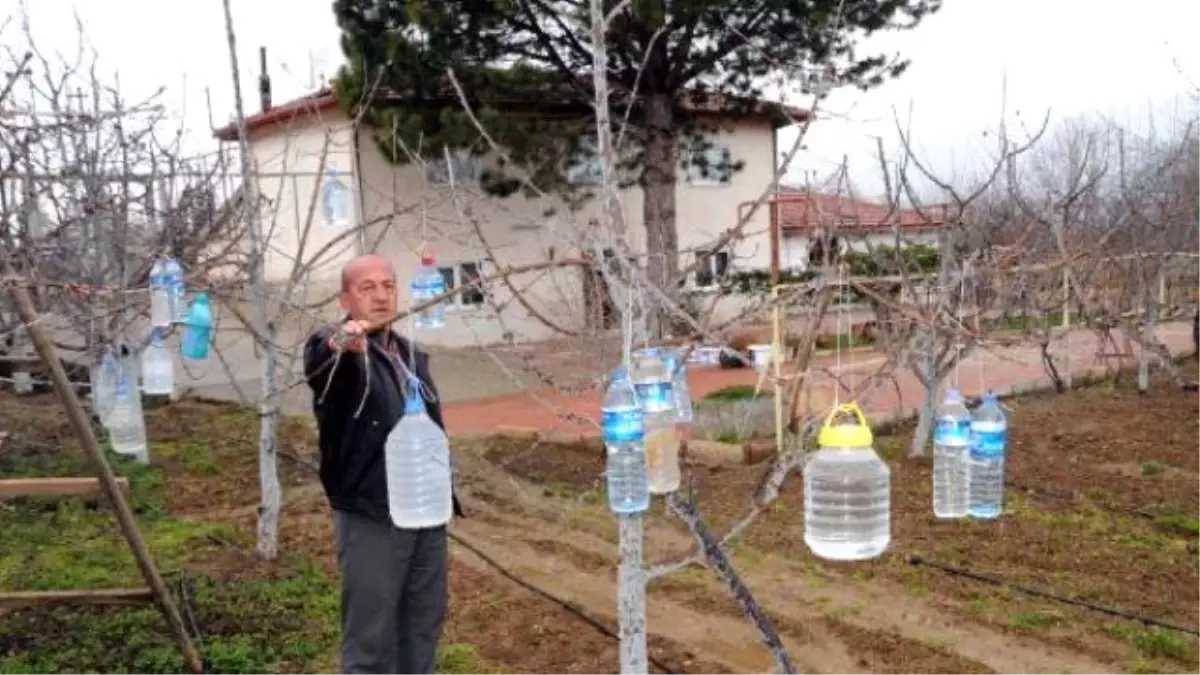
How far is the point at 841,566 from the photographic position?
6.30 meters

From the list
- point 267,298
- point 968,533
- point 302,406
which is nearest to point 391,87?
point 302,406

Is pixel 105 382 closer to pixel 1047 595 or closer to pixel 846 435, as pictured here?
pixel 1047 595

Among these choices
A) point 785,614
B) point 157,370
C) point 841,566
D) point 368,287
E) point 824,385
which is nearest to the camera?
point 368,287

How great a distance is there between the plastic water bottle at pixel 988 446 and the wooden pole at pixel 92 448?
3.10 m

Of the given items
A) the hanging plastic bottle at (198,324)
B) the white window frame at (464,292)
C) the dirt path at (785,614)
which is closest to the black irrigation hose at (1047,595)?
the dirt path at (785,614)

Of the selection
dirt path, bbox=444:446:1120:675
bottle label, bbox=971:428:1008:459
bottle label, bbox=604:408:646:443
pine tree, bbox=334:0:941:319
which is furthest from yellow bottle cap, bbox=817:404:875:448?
pine tree, bbox=334:0:941:319

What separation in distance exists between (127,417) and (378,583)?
5776mm

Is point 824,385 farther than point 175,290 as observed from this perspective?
Yes

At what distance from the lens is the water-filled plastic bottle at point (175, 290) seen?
178 inches

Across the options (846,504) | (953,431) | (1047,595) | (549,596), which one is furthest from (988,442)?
(549,596)

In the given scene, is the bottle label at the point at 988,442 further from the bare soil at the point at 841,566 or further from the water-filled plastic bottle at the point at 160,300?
the water-filled plastic bottle at the point at 160,300

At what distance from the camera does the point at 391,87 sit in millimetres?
16094

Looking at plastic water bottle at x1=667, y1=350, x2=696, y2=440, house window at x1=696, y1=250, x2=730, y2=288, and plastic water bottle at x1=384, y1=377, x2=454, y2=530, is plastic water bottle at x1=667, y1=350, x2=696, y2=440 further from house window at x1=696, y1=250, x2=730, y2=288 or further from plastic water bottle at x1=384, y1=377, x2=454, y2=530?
plastic water bottle at x1=384, y1=377, x2=454, y2=530

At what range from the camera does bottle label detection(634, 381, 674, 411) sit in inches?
115
